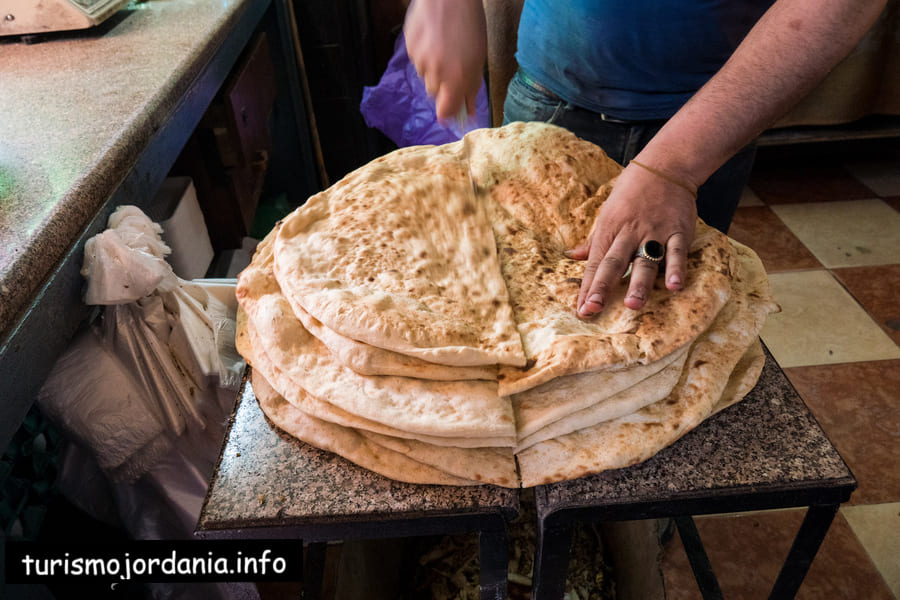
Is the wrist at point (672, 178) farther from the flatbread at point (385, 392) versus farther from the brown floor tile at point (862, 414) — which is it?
the brown floor tile at point (862, 414)

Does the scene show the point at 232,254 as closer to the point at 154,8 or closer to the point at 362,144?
the point at 154,8

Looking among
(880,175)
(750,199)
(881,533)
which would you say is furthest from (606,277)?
(880,175)

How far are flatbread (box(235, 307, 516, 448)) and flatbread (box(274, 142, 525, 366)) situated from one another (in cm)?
11

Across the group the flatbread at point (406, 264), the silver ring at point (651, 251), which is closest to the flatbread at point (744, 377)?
the silver ring at point (651, 251)

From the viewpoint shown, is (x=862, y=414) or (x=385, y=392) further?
(x=862, y=414)

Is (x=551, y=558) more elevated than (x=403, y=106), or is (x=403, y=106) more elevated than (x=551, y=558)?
(x=551, y=558)

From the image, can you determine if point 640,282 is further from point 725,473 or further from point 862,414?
point 862,414

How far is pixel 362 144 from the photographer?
3.31m

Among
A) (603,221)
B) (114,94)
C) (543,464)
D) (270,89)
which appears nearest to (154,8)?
(270,89)

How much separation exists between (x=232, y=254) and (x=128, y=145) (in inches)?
34.9

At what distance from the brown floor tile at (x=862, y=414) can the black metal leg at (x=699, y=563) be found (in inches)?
25.9

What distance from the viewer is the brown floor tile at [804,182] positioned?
3.40 metres

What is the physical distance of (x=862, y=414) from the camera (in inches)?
82.4

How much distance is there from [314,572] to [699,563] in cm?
85
